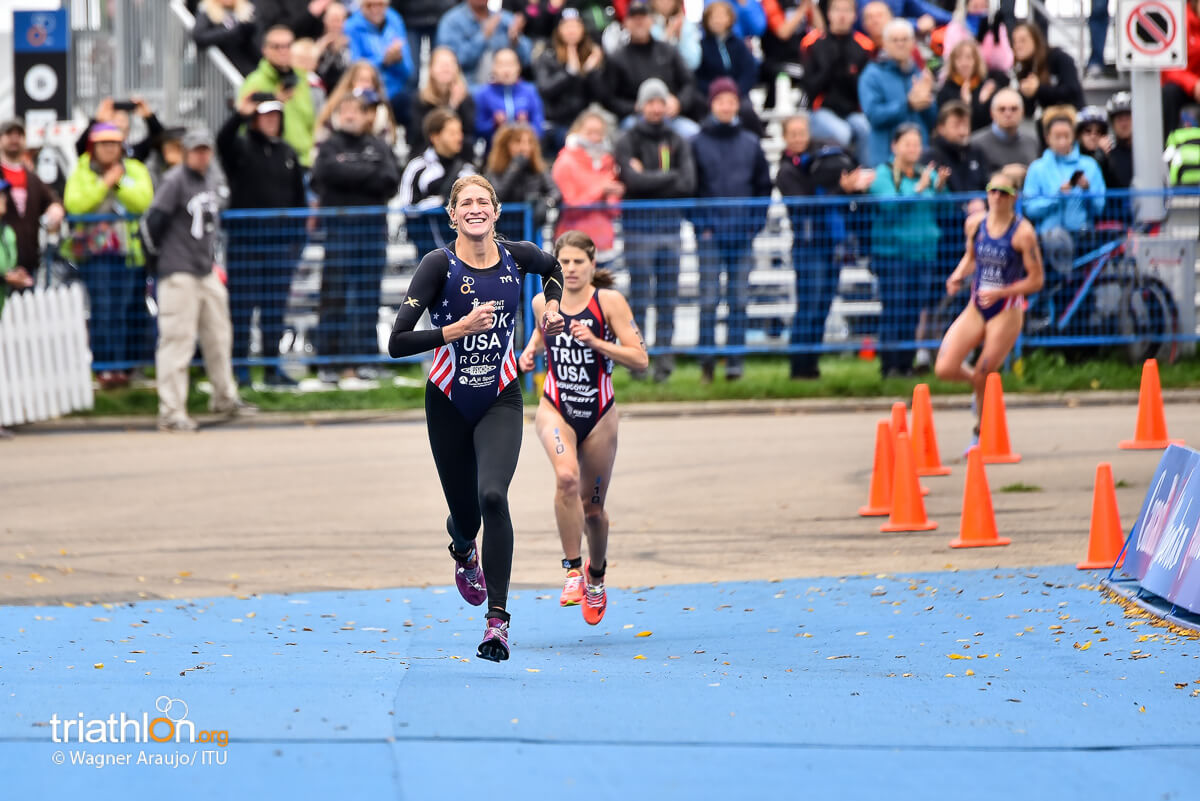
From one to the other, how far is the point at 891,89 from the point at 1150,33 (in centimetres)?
345

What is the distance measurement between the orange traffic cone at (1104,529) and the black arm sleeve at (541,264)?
10.9ft

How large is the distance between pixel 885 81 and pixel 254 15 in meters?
7.36

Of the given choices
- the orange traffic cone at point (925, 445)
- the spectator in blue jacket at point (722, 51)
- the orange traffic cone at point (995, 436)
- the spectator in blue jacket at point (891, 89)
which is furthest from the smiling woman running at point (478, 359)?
the spectator in blue jacket at point (722, 51)

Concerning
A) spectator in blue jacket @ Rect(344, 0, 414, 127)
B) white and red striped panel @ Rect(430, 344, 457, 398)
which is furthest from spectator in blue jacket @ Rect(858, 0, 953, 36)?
white and red striped panel @ Rect(430, 344, 457, 398)

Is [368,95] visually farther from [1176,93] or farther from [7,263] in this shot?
[1176,93]

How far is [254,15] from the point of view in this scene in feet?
66.6

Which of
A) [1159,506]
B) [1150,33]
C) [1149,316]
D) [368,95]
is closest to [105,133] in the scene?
[368,95]

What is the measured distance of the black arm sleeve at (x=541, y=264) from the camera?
8.24m

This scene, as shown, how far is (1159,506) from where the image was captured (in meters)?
8.66

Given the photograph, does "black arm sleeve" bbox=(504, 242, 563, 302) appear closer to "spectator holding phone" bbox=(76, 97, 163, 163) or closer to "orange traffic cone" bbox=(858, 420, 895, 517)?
"orange traffic cone" bbox=(858, 420, 895, 517)

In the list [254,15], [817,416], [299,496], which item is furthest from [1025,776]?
[254,15]

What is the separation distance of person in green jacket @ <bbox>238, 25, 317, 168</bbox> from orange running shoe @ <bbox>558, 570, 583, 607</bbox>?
9801 millimetres

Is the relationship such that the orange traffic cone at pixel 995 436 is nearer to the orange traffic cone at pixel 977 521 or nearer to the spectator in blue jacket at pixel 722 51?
the orange traffic cone at pixel 977 521

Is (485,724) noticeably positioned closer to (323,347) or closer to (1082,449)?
(1082,449)
